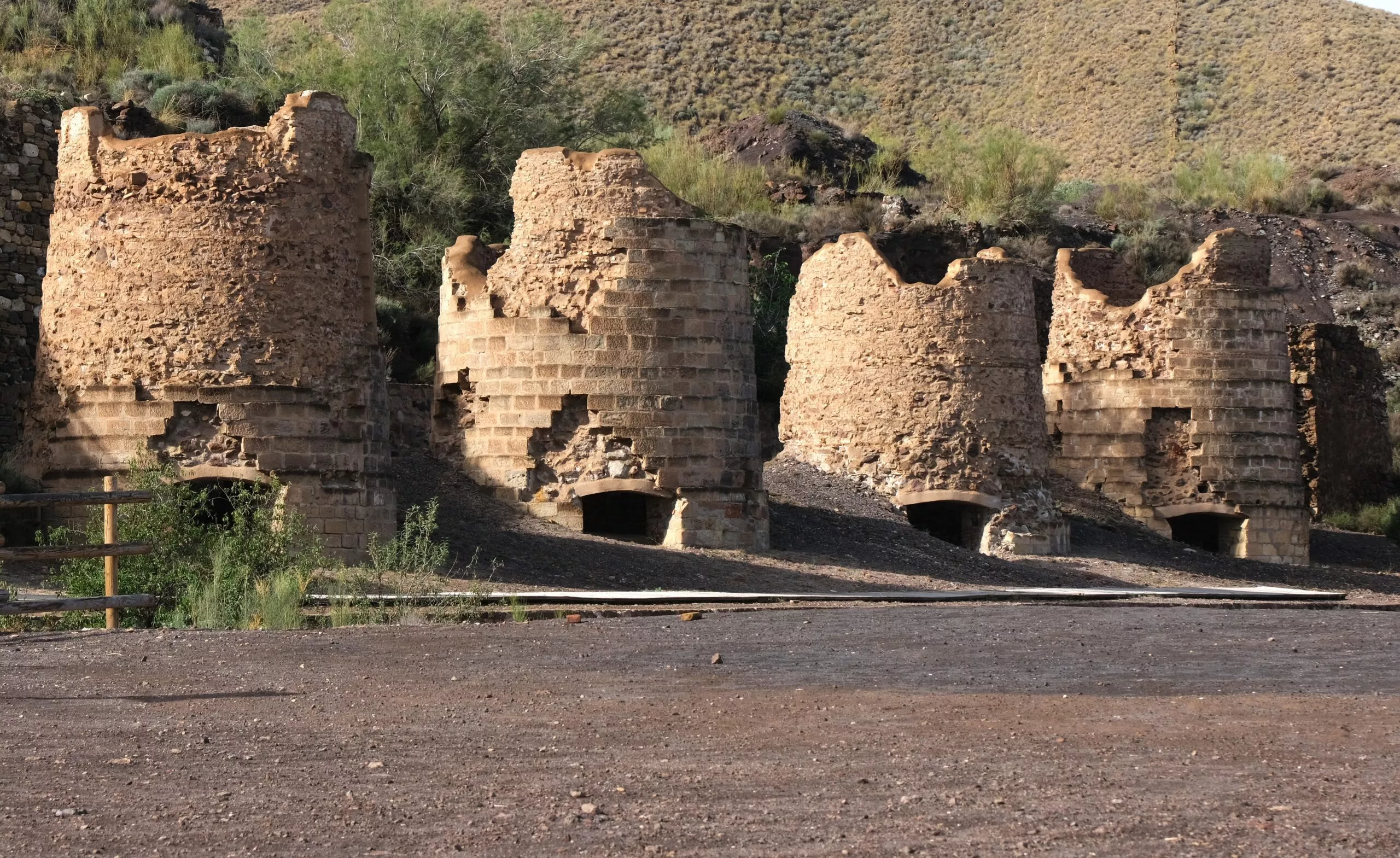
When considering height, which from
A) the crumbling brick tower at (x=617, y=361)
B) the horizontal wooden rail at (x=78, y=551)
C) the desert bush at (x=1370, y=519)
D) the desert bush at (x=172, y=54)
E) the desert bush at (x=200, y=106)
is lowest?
the desert bush at (x=1370, y=519)

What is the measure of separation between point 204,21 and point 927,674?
33.7 m

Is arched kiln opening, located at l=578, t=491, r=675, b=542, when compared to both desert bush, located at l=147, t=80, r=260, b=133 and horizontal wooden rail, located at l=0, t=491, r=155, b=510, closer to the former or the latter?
horizontal wooden rail, located at l=0, t=491, r=155, b=510

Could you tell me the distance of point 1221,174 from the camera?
52.4m

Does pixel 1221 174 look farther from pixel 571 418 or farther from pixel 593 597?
pixel 593 597

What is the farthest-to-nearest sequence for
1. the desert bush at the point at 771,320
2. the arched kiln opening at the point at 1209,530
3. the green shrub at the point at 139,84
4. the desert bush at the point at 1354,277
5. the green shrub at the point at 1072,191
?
1. the green shrub at the point at 1072,191
2. the desert bush at the point at 1354,277
3. the desert bush at the point at 771,320
4. the green shrub at the point at 139,84
5. the arched kiln opening at the point at 1209,530

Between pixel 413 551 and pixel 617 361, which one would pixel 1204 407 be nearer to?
pixel 617 361

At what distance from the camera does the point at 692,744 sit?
881 cm

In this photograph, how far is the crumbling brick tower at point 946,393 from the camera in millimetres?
24172

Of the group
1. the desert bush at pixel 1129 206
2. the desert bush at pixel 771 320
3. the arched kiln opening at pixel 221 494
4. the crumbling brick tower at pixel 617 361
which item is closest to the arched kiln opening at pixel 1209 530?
the desert bush at pixel 771 320

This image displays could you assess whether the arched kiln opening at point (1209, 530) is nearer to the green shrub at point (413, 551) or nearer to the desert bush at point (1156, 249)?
the green shrub at point (413, 551)

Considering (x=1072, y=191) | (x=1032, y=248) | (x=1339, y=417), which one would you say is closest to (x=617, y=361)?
(x=1339, y=417)

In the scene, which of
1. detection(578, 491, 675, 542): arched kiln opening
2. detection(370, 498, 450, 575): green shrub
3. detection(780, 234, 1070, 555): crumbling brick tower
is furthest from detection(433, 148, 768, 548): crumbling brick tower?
detection(780, 234, 1070, 555): crumbling brick tower

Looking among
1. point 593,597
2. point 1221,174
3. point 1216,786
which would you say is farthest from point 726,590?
point 1221,174

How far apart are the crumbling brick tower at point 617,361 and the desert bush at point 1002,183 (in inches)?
854
